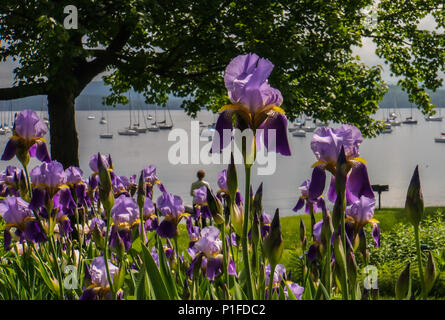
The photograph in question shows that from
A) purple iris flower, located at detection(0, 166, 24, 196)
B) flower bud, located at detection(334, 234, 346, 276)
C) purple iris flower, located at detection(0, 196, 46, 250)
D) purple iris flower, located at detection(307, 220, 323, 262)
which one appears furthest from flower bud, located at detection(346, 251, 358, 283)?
purple iris flower, located at detection(0, 166, 24, 196)

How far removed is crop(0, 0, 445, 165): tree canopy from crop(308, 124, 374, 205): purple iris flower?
6.39 metres

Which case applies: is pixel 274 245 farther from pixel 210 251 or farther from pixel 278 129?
pixel 210 251

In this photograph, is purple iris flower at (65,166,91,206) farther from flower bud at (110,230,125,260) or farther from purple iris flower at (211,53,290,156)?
purple iris flower at (211,53,290,156)

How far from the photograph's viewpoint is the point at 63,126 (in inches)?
395

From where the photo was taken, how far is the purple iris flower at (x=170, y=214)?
2.69 meters

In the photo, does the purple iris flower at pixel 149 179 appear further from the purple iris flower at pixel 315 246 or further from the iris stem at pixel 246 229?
the iris stem at pixel 246 229

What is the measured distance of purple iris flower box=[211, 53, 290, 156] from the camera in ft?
5.00

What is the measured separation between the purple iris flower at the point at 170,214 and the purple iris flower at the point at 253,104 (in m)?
1.16

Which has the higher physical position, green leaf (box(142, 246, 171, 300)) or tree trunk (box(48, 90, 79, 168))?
tree trunk (box(48, 90, 79, 168))

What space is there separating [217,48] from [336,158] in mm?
8077

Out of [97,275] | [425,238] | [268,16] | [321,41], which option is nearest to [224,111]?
[97,275]

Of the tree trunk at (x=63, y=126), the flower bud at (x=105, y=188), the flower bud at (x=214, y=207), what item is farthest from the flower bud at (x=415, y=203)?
the tree trunk at (x=63, y=126)
